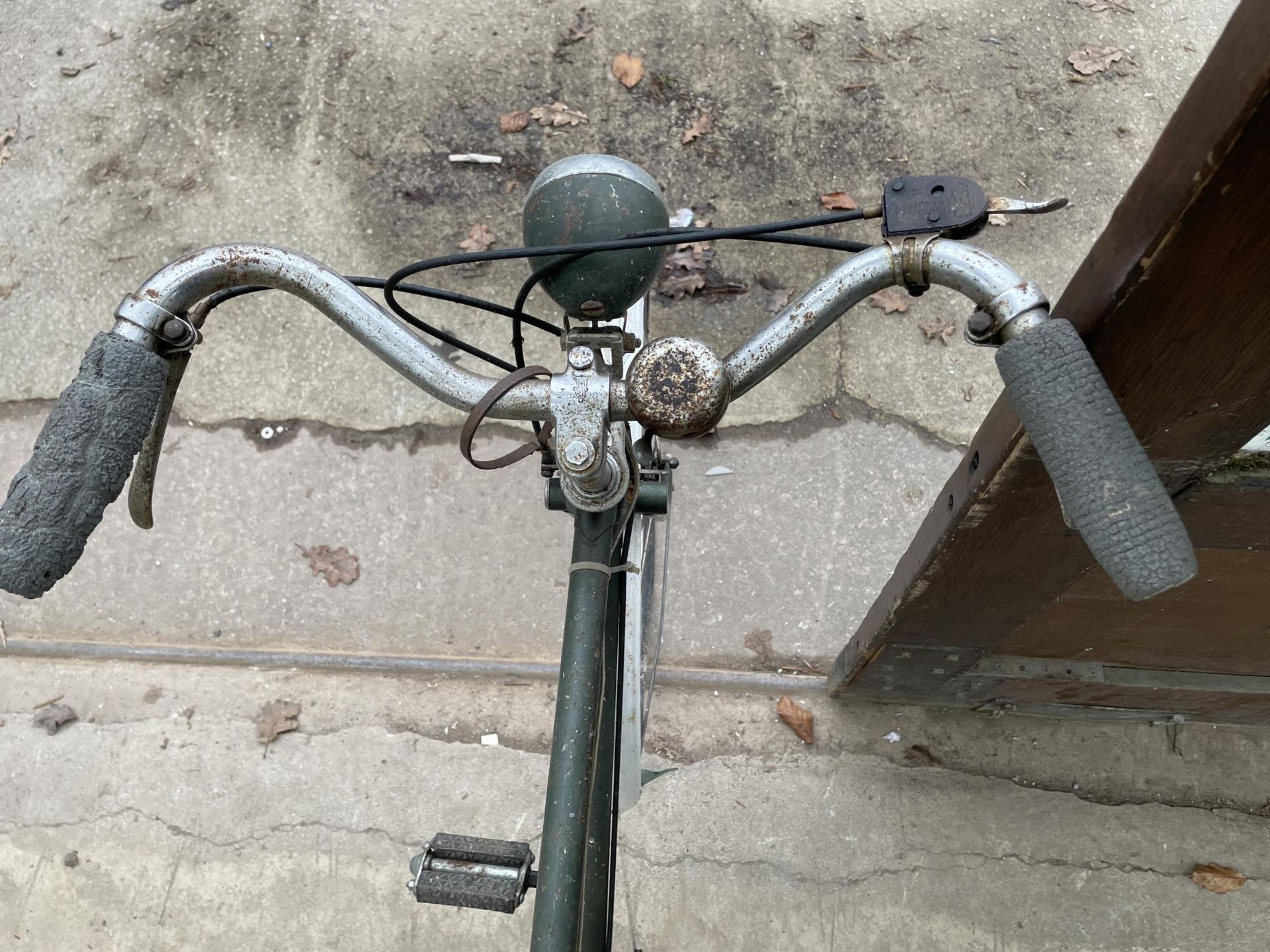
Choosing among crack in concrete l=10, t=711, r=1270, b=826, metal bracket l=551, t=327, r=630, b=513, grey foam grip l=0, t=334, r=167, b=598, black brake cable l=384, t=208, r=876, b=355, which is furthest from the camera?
crack in concrete l=10, t=711, r=1270, b=826

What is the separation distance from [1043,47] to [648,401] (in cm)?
326

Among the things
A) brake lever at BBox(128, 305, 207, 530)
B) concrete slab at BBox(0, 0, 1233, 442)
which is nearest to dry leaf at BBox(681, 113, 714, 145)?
concrete slab at BBox(0, 0, 1233, 442)

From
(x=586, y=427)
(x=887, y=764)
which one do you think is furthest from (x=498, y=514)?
(x=586, y=427)

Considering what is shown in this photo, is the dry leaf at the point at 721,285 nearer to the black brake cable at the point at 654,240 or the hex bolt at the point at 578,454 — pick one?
the black brake cable at the point at 654,240

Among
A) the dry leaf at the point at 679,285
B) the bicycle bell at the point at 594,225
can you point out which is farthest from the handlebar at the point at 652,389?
the dry leaf at the point at 679,285

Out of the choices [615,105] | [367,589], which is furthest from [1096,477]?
[615,105]

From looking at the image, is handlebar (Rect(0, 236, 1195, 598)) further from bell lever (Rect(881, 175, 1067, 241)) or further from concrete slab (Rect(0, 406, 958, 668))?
concrete slab (Rect(0, 406, 958, 668))

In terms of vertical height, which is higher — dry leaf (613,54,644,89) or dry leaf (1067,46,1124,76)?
dry leaf (1067,46,1124,76)

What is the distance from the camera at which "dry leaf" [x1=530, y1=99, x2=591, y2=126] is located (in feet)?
10.4

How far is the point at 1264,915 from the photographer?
7.17ft

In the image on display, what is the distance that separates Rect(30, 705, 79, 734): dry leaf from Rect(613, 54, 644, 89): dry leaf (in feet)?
9.33

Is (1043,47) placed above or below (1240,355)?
above

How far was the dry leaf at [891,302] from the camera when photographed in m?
2.91

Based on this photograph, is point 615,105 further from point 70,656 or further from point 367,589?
point 70,656
